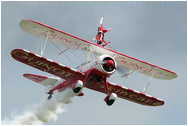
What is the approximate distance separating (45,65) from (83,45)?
268 cm

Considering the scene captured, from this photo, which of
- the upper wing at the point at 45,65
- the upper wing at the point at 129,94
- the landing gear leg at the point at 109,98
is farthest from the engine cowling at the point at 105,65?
the upper wing at the point at 129,94

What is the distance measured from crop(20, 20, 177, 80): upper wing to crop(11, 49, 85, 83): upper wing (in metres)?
1.80

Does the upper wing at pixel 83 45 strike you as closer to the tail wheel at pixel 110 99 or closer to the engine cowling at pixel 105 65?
the engine cowling at pixel 105 65

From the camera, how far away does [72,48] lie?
22844 mm

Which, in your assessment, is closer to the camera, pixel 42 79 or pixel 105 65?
pixel 105 65

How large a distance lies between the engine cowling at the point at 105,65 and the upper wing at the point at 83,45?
161 cm

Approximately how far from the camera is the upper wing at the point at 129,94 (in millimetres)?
23250

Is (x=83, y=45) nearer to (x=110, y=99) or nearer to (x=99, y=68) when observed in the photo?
(x=99, y=68)

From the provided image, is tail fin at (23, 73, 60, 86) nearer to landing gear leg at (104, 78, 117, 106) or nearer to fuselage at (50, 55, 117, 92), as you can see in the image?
fuselage at (50, 55, 117, 92)

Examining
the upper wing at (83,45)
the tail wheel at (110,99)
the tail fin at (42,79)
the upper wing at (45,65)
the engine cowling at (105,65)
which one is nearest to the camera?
→ the upper wing at (45,65)

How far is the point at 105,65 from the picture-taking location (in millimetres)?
20719

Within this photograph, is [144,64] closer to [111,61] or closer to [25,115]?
[111,61]

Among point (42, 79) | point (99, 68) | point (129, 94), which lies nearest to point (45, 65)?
point (99, 68)

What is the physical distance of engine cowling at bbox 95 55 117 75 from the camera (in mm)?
20641
